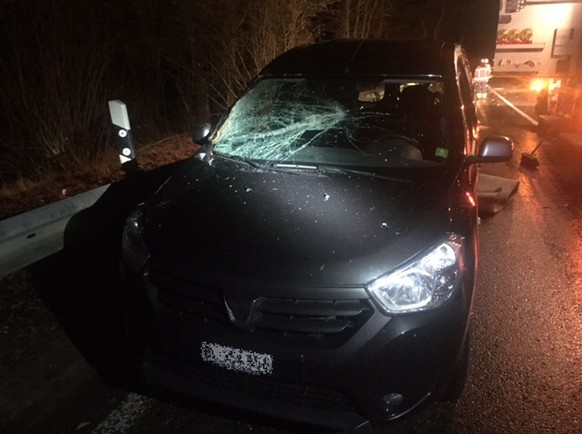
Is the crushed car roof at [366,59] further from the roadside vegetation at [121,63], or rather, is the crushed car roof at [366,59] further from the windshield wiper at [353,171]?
the roadside vegetation at [121,63]

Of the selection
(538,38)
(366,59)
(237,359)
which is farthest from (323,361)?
(538,38)

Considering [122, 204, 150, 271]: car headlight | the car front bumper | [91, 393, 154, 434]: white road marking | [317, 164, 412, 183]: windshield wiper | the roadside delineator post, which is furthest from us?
the roadside delineator post

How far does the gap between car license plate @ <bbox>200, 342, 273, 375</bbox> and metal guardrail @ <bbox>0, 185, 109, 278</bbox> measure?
2.00 metres

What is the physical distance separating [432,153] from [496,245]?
207 cm

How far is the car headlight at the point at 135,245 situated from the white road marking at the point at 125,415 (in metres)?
0.86

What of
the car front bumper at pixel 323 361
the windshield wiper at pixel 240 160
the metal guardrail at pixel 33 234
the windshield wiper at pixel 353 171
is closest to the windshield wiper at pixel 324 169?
the windshield wiper at pixel 353 171

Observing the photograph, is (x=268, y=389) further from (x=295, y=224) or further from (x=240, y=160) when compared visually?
(x=240, y=160)

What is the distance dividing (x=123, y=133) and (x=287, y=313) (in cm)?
439

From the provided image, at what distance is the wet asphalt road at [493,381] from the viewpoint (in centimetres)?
282

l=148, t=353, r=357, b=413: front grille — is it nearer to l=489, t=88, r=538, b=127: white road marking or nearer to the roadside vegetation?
the roadside vegetation

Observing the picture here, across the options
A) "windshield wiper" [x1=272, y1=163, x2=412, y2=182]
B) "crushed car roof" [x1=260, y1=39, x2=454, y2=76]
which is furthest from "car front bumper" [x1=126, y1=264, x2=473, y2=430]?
"crushed car roof" [x1=260, y1=39, x2=454, y2=76]

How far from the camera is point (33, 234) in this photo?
156 inches

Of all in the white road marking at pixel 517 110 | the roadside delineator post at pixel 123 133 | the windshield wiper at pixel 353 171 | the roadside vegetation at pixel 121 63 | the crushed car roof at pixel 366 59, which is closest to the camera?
the windshield wiper at pixel 353 171

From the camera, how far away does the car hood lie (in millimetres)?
2383
